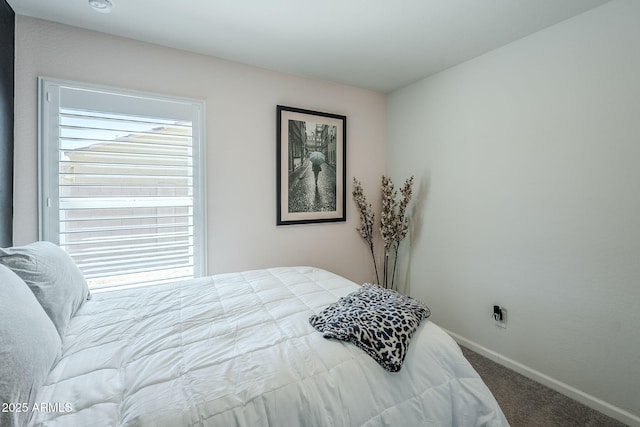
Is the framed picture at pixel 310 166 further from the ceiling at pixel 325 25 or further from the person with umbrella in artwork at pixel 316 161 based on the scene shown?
the ceiling at pixel 325 25

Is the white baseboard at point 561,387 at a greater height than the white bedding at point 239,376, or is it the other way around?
the white bedding at point 239,376

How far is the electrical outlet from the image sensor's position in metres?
2.31

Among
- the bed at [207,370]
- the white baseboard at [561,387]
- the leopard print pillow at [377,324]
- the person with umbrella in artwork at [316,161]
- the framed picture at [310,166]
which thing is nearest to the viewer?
the bed at [207,370]

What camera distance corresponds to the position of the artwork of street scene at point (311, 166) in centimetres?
283

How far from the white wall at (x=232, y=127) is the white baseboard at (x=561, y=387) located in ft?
4.34

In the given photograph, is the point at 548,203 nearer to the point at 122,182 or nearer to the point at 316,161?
the point at 316,161

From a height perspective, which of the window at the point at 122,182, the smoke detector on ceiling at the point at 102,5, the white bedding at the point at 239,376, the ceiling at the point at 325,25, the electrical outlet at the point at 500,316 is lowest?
the electrical outlet at the point at 500,316

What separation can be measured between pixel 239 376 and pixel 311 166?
7.22 feet

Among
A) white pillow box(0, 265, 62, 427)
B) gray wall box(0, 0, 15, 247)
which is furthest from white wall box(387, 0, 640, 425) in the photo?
gray wall box(0, 0, 15, 247)

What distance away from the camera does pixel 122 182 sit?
2.17 m

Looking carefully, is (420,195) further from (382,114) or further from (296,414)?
(296,414)

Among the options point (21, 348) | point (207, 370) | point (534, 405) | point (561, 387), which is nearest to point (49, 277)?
point (21, 348)

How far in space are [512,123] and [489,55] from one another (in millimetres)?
614

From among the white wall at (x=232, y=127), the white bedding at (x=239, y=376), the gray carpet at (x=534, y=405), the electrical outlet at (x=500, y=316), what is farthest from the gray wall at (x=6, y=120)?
the electrical outlet at (x=500, y=316)
